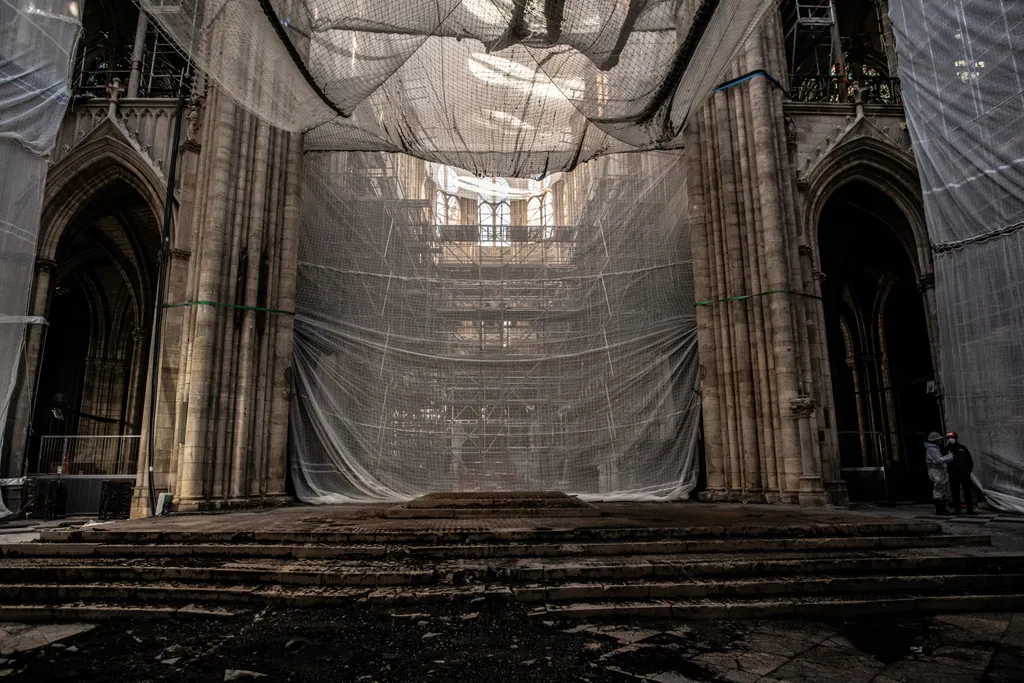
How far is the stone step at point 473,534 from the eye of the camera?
5309mm

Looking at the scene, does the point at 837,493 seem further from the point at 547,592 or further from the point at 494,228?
the point at 547,592

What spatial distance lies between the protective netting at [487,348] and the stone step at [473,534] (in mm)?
5523

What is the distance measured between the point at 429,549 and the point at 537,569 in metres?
1.05

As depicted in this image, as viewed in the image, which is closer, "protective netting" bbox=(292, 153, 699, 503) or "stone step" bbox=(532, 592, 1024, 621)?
"stone step" bbox=(532, 592, 1024, 621)

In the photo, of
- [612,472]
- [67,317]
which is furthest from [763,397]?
[67,317]

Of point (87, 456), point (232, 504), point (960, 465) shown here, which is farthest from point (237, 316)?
point (960, 465)

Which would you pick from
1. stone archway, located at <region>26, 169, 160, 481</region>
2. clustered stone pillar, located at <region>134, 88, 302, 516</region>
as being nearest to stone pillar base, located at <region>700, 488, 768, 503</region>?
clustered stone pillar, located at <region>134, 88, 302, 516</region>

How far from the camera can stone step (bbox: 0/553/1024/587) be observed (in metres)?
4.36

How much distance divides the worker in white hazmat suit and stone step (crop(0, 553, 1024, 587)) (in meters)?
5.58

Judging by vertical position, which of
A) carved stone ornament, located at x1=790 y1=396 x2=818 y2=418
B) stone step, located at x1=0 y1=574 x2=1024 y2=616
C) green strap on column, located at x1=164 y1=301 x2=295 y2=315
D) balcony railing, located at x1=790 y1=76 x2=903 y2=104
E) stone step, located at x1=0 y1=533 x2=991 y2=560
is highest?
balcony railing, located at x1=790 y1=76 x2=903 y2=104

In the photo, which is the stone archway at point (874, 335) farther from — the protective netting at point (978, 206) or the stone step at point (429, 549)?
the stone step at point (429, 549)

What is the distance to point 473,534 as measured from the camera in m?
5.35

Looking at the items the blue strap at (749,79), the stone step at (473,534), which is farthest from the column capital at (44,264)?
the blue strap at (749,79)

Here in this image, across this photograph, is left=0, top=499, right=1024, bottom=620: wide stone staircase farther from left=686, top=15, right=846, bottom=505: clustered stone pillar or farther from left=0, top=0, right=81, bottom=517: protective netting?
left=0, top=0, right=81, bottom=517: protective netting
